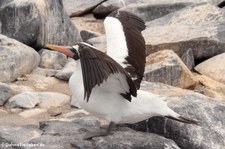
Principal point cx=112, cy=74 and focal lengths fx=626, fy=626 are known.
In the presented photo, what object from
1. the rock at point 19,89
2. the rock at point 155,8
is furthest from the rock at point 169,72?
the rock at point 155,8

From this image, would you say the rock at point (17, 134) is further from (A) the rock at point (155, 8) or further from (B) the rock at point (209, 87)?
(A) the rock at point (155, 8)

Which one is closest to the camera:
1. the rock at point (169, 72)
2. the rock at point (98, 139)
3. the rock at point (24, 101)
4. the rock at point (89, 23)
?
the rock at point (98, 139)

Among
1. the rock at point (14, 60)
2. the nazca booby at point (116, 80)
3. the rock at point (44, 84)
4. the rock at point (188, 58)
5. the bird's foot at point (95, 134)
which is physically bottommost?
the rock at point (188, 58)

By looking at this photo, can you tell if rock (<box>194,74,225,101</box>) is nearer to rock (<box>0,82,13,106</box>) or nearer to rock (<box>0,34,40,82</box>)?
rock (<box>0,34,40,82</box>)

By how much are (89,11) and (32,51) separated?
5.86 m

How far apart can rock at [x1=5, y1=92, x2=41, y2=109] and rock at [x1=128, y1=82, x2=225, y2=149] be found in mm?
1962

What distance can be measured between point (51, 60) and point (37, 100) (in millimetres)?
2135

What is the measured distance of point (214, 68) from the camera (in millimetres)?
11094

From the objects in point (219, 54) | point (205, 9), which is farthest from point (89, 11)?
point (219, 54)

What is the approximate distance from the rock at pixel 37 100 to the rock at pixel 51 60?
1.66m

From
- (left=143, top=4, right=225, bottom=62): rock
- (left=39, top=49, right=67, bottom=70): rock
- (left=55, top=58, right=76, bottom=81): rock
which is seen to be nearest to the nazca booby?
(left=55, top=58, right=76, bottom=81): rock

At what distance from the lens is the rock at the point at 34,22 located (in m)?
11.2

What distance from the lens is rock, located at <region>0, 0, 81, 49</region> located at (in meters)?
11.2

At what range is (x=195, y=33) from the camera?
1188 cm
